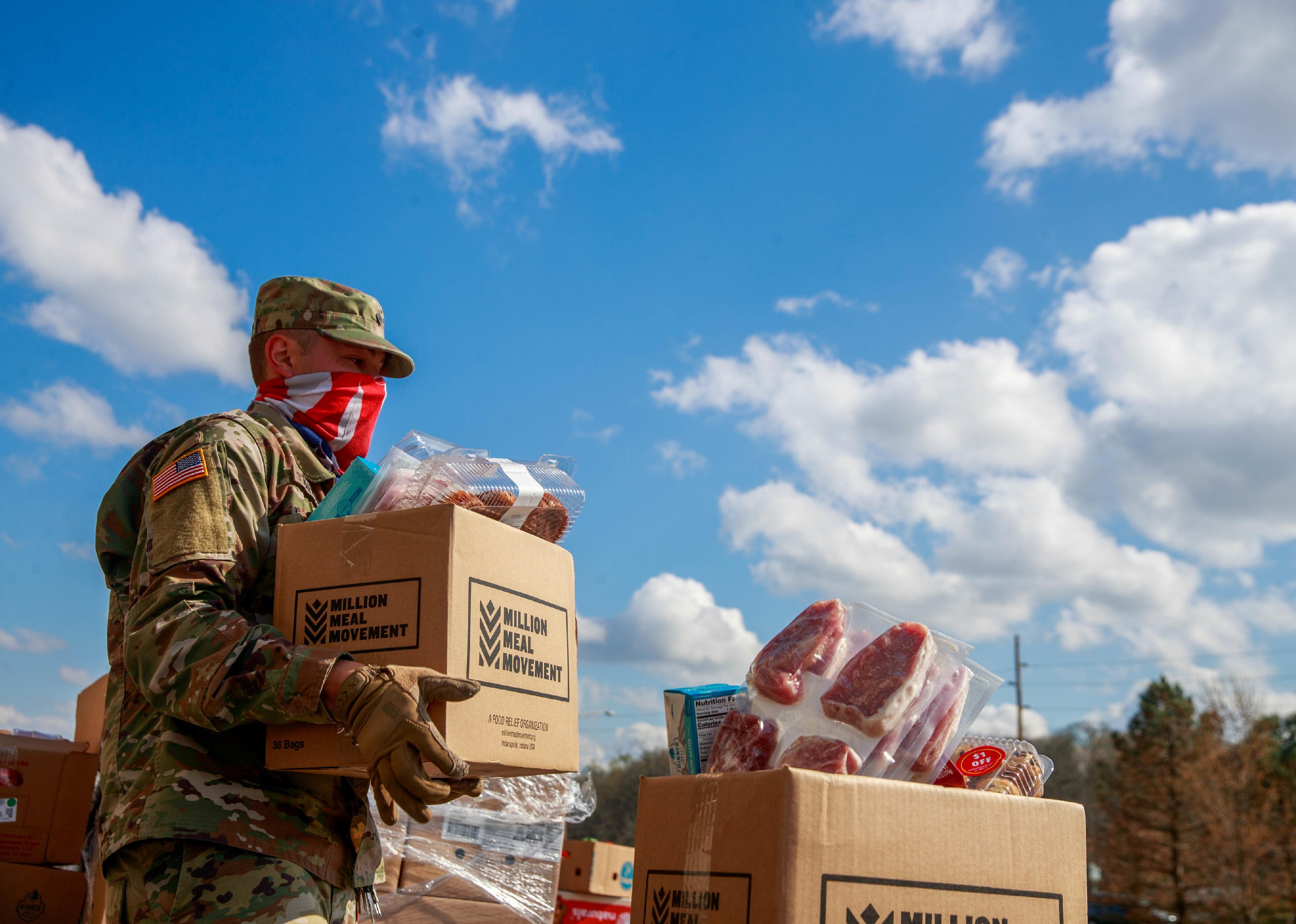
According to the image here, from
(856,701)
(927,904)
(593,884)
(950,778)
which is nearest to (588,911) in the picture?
(593,884)

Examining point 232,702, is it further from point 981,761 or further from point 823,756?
point 981,761

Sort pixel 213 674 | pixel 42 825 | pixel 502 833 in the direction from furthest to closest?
pixel 502 833, pixel 42 825, pixel 213 674

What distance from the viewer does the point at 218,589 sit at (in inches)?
87.2

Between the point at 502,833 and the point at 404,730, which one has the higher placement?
the point at 404,730

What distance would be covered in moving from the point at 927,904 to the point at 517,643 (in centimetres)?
98

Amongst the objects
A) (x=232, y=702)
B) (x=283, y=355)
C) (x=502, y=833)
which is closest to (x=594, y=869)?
(x=502, y=833)

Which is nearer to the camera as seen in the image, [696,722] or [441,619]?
[441,619]

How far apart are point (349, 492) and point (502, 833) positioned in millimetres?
2753

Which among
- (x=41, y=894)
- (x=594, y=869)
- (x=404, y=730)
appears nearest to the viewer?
(x=404, y=730)

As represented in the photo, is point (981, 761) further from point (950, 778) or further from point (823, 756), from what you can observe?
point (823, 756)

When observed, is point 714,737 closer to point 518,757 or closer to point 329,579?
point 518,757

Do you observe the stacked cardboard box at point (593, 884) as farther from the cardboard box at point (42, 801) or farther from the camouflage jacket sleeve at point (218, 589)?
the camouflage jacket sleeve at point (218, 589)

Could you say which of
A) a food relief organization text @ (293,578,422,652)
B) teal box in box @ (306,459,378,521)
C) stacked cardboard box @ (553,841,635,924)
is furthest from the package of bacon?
stacked cardboard box @ (553,841,635,924)

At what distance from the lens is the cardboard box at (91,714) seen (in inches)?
174
